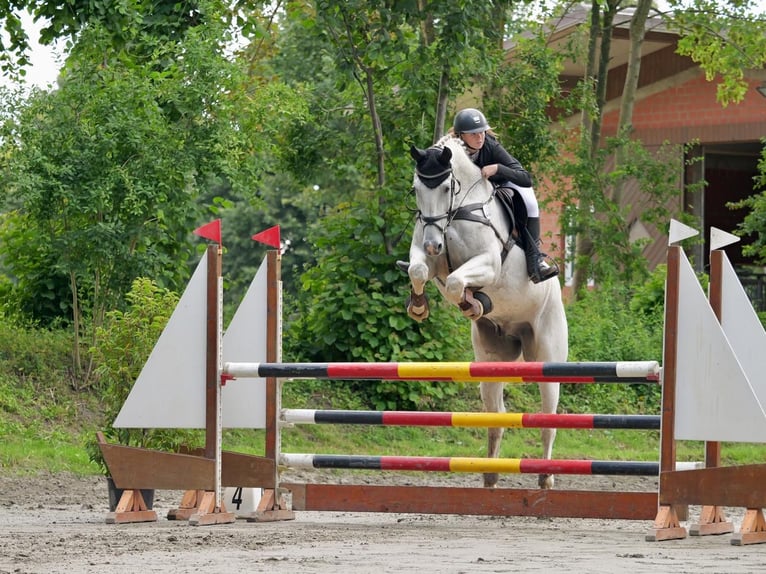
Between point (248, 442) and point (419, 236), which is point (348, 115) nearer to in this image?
point (248, 442)

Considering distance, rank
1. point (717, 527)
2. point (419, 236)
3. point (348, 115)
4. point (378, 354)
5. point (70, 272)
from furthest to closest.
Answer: point (348, 115), point (378, 354), point (70, 272), point (419, 236), point (717, 527)

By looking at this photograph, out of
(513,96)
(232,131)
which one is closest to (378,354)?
(232,131)

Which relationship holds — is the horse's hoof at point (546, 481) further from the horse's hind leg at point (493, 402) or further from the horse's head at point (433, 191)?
the horse's head at point (433, 191)

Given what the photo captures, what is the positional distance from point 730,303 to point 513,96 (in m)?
8.66

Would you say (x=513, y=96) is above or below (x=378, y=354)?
above

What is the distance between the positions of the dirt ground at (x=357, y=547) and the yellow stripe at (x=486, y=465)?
30 cm

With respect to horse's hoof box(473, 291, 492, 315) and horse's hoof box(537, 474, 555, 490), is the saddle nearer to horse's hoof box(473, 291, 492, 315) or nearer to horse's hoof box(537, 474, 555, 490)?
horse's hoof box(473, 291, 492, 315)

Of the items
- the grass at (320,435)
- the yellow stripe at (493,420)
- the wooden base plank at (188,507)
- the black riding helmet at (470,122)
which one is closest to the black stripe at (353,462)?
the yellow stripe at (493,420)

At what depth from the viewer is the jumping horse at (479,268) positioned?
6.68 m

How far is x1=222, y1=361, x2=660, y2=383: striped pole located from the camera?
19.4 ft

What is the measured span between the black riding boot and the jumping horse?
0.05 meters

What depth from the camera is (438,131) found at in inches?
507

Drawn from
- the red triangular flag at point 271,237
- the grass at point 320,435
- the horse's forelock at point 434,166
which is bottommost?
the grass at point 320,435

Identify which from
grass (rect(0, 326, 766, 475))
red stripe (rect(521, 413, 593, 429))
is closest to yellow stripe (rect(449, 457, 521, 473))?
red stripe (rect(521, 413, 593, 429))
